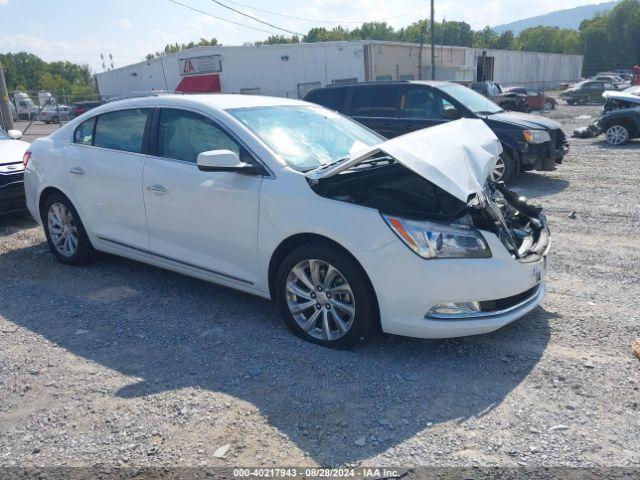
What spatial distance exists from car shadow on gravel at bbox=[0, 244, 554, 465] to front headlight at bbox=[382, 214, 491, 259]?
750 millimetres

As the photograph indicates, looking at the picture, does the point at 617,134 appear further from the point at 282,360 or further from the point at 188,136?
the point at 282,360

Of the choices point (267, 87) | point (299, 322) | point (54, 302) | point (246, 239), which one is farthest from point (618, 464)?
point (267, 87)

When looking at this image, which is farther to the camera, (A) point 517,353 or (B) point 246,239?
(B) point 246,239

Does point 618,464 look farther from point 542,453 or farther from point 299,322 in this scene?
point 299,322

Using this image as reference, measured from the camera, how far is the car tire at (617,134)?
45.5 feet

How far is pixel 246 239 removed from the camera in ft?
13.6

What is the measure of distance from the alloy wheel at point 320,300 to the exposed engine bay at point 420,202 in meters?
0.52

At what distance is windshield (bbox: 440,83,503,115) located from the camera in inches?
381

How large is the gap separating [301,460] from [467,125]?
3.07 m

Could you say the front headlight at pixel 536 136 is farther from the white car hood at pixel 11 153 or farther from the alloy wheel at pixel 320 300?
the white car hood at pixel 11 153

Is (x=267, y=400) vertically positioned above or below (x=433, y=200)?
below

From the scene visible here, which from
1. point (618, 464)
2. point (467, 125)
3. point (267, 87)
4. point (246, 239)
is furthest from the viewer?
point (267, 87)

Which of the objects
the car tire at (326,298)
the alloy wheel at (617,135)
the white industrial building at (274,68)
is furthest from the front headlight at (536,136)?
the white industrial building at (274,68)

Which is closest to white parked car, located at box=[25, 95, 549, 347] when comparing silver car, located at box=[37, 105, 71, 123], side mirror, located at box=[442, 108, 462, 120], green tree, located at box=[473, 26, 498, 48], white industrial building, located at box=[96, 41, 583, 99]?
side mirror, located at box=[442, 108, 462, 120]
